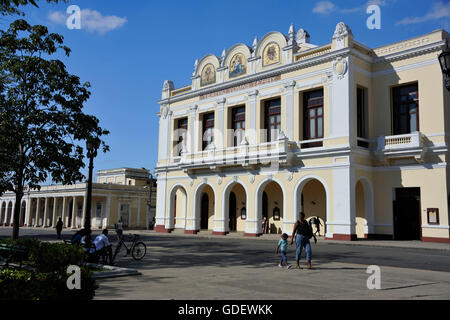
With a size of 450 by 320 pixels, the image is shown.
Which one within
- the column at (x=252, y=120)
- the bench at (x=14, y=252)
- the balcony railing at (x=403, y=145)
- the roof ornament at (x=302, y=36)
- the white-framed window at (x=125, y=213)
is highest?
the roof ornament at (x=302, y=36)

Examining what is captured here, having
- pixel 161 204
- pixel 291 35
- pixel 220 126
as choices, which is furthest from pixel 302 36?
pixel 161 204

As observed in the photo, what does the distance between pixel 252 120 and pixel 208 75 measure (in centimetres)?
679

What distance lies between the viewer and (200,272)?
11.6 m

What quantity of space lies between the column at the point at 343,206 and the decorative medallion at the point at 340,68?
5748 millimetres

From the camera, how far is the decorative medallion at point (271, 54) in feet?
99.0

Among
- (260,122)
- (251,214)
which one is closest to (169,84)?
(260,122)

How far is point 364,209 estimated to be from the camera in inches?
1058

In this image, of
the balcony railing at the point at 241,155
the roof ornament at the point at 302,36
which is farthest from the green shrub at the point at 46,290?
the roof ornament at the point at 302,36

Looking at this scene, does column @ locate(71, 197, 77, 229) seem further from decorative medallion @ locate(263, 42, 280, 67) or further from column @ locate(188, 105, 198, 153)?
decorative medallion @ locate(263, 42, 280, 67)

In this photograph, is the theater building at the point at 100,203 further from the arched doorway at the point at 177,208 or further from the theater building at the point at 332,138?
the theater building at the point at 332,138

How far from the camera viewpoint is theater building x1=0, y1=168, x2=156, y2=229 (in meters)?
52.2

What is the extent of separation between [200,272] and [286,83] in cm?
2002

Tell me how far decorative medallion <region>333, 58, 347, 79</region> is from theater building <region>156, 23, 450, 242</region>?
0.06 meters
